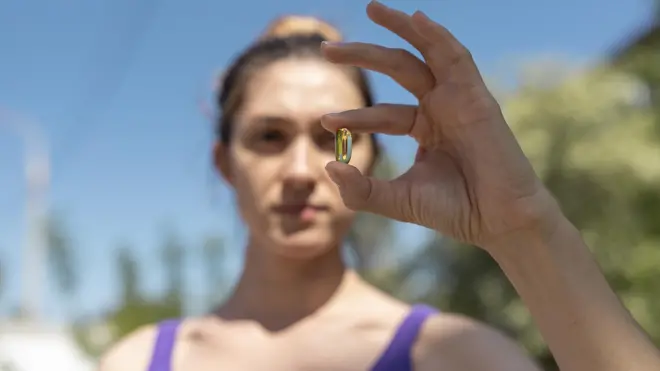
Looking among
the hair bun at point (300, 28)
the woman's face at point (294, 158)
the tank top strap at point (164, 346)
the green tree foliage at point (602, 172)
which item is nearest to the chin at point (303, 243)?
the woman's face at point (294, 158)

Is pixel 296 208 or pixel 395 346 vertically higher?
pixel 296 208

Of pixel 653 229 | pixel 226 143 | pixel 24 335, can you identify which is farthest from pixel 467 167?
pixel 24 335

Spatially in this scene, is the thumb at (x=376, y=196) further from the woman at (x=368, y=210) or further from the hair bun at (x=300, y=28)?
the hair bun at (x=300, y=28)

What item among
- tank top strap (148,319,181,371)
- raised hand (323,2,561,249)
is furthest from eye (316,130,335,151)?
tank top strap (148,319,181,371)

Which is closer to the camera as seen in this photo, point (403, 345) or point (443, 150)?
point (443, 150)

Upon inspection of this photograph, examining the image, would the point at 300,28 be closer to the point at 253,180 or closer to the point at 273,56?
the point at 273,56

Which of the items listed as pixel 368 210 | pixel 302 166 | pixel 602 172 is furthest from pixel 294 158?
pixel 602 172

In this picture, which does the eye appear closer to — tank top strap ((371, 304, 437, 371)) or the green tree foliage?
tank top strap ((371, 304, 437, 371))
